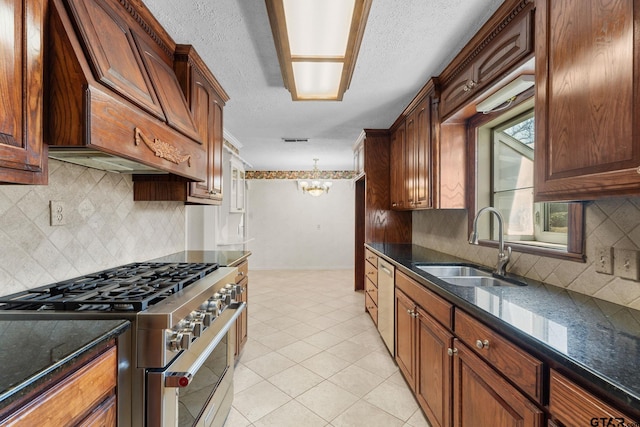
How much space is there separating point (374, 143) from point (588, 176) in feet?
9.74

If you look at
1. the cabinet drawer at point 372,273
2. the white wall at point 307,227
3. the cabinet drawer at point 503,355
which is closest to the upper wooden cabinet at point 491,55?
the cabinet drawer at point 503,355

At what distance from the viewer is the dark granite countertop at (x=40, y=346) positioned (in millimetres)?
611

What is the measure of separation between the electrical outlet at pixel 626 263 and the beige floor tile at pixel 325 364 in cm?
193

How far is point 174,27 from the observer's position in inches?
67.1

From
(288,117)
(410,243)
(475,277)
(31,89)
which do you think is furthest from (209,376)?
(410,243)

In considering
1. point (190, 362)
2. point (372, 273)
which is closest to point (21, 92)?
point (190, 362)

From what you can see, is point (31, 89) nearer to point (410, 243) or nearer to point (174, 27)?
point (174, 27)

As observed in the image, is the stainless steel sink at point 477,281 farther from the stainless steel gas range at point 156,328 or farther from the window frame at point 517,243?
the stainless steel gas range at point 156,328

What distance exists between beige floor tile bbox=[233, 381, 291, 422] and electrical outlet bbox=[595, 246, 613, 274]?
6.38ft

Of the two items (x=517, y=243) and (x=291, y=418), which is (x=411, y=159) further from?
(x=291, y=418)

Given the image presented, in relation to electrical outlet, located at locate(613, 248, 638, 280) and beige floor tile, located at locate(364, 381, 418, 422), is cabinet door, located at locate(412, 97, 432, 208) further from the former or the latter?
beige floor tile, located at locate(364, 381, 418, 422)

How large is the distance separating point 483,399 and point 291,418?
1222 millimetres

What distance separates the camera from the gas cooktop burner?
1.03 metres

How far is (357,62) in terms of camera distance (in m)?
2.00
